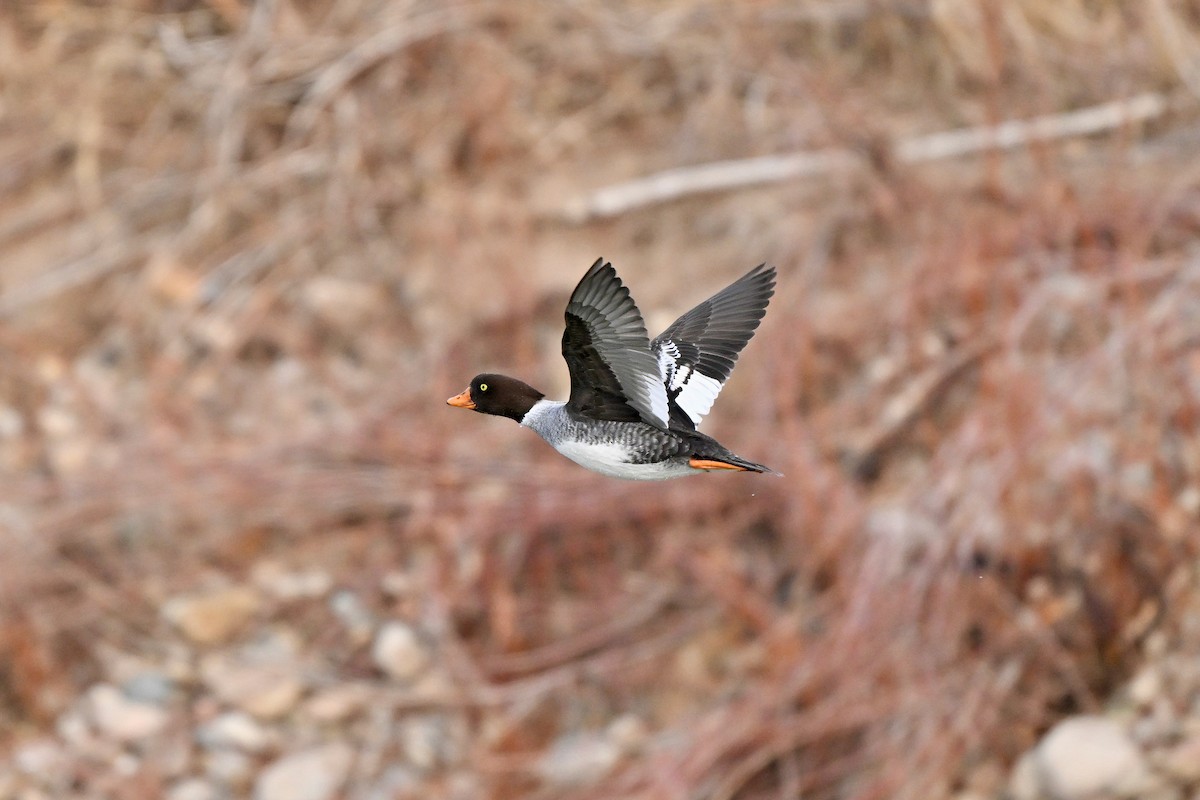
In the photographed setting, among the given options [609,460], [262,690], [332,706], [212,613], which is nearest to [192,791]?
[262,690]

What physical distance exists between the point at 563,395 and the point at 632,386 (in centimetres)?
297

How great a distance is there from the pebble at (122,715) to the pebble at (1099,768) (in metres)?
2.69

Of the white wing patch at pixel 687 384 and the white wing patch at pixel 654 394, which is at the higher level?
the white wing patch at pixel 687 384

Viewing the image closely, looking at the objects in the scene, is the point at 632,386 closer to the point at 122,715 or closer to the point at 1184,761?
the point at 1184,761

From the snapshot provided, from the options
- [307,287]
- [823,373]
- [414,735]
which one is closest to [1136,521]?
[823,373]

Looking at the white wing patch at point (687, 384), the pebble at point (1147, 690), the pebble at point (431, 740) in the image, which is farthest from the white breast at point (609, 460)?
the pebble at point (431, 740)

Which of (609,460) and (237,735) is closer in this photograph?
(609,460)

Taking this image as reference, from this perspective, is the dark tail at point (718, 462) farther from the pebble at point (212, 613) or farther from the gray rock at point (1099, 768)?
the pebble at point (212, 613)

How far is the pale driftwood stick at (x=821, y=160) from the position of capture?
17.1ft

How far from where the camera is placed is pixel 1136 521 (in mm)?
4289

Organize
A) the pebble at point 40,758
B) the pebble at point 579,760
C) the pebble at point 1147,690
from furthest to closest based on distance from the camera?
the pebble at point 40,758
the pebble at point 579,760
the pebble at point 1147,690

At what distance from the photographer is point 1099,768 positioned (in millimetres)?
4121

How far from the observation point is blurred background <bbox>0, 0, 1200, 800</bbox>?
4.32 meters

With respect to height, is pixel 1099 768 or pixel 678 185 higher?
pixel 678 185
